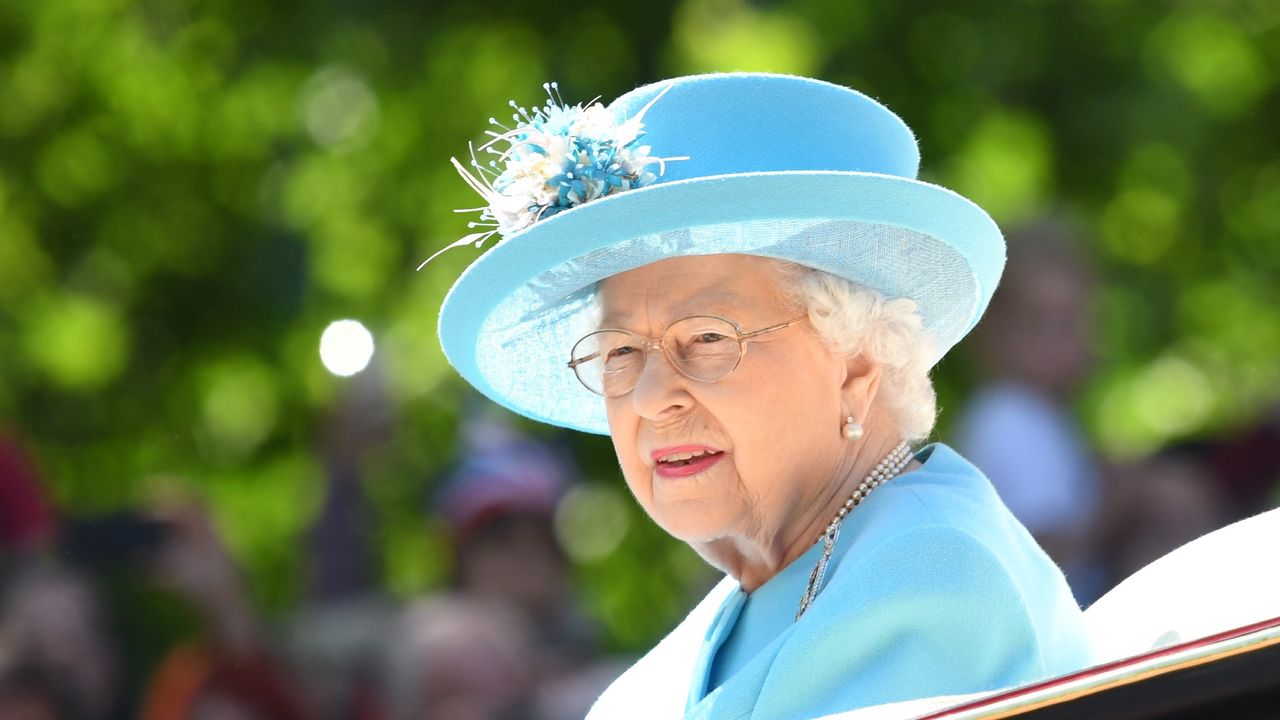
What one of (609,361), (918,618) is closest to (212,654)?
(609,361)

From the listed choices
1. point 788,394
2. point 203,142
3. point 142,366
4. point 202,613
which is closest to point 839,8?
point 203,142

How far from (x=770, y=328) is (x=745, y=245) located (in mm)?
124

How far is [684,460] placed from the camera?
238cm

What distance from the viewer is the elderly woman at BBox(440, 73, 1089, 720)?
2.18m

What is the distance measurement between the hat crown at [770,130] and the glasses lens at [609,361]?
10.2 inches

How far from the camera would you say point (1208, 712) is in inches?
64.6

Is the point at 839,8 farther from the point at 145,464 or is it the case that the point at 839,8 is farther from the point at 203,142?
the point at 145,464

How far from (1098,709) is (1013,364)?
271 cm

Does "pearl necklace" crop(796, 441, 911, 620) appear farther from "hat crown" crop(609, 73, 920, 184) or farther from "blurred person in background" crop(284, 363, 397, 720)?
"blurred person in background" crop(284, 363, 397, 720)

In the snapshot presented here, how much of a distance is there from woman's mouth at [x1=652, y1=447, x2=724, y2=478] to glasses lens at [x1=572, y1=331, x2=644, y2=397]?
11cm

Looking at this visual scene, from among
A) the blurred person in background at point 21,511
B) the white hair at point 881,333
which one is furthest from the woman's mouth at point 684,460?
the blurred person in background at point 21,511

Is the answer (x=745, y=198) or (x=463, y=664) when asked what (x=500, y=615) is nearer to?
(x=463, y=664)

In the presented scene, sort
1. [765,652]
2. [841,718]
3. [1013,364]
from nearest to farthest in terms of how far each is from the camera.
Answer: [841,718]
[765,652]
[1013,364]

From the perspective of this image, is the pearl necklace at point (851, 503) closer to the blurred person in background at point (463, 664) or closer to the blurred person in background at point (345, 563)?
the blurred person in background at point (463, 664)
